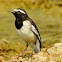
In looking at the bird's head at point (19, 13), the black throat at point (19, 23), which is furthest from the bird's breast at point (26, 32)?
the bird's head at point (19, 13)

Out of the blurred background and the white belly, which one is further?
the blurred background

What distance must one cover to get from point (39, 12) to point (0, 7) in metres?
4.30

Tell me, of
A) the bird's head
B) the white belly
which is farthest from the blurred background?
the bird's head

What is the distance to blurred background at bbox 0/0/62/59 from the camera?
1170cm

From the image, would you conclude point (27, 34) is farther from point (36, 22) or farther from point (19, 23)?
point (36, 22)

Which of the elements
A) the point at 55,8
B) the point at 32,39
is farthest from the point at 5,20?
the point at 32,39

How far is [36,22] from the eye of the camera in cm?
1588

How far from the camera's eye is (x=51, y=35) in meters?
15.6

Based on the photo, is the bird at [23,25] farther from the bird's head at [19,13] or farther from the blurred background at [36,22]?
→ the blurred background at [36,22]

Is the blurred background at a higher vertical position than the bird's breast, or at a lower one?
higher

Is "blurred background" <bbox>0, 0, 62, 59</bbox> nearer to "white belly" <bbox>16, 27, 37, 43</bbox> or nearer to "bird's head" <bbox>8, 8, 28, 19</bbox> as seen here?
"white belly" <bbox>16, 27, 37, 43</bbox>

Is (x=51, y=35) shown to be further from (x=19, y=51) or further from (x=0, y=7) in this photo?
(x=0, y=7)

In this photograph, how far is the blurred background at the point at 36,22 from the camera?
38.4 ft

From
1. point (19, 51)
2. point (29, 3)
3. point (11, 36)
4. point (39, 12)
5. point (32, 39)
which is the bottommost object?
point (32, 39)
